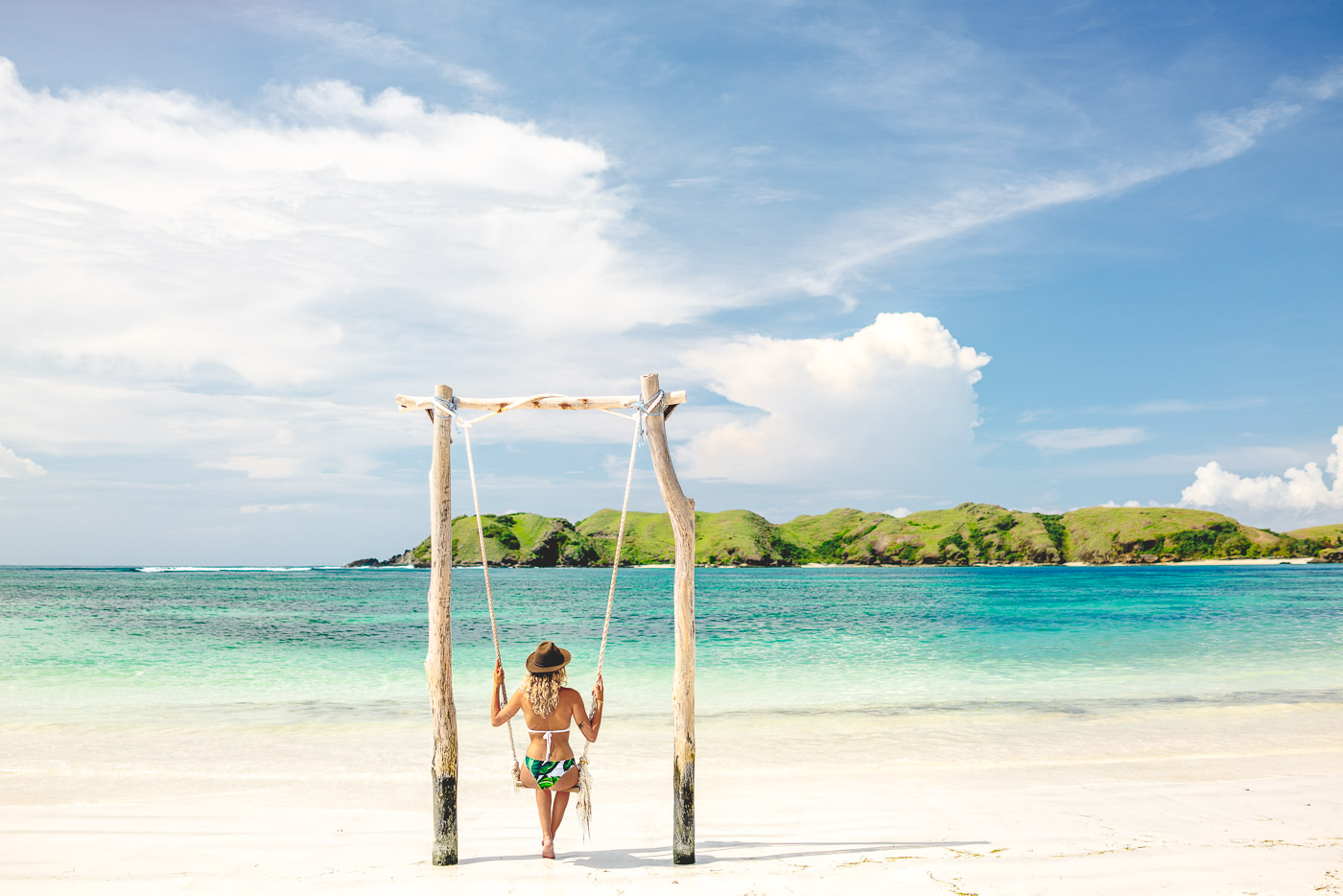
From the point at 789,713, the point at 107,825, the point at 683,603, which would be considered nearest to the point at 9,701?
the point at 107,825

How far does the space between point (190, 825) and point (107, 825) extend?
644 mm

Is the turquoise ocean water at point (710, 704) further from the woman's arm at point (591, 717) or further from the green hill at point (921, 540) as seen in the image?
the green hill at point (921, 540)

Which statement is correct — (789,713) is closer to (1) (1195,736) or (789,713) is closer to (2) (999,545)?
(1) (1195,736)

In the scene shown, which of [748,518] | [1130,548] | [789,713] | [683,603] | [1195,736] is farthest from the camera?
[748,518]

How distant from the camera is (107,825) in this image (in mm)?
6184

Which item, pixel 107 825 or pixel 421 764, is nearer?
pixel 107 825

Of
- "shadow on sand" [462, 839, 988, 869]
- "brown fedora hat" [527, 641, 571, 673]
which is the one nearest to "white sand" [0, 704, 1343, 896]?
"shadow on sand" [462, 839, 988, 869]

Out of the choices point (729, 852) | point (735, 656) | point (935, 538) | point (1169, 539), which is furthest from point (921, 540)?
point (729, 852)

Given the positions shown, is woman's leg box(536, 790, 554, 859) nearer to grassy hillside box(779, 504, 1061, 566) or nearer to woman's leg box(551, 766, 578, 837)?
woman's leg box(551, 766, 578, 837)

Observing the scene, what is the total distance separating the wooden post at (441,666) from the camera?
5164 mm

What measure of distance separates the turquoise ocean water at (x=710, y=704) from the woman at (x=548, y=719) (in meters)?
2.40

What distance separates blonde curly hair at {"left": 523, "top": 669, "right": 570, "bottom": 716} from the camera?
504cm

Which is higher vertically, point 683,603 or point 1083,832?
point 683,603

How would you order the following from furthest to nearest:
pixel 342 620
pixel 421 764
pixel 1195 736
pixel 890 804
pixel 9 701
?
pixel 342 620, pixel 9 701, pixel 1195 736, pixel 421 764, pixel 890 804
